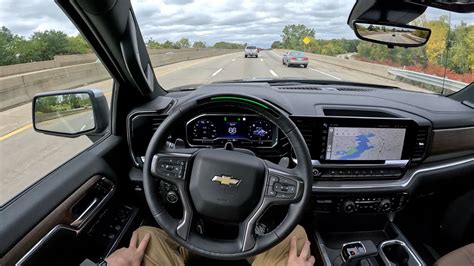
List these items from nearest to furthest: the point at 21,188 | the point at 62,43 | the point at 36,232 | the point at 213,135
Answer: the point at 36,232, the point at 21,188, the point at 62,43, the point at 213,135

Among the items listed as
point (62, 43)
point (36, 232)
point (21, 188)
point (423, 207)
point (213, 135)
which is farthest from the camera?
point (423, 207)

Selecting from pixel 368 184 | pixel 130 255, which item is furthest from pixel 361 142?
pixel 130 255

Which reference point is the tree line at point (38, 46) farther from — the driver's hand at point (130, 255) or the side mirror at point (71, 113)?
the driver's hand at point (130, 255)

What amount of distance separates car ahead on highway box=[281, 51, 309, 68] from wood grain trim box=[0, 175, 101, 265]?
515cm

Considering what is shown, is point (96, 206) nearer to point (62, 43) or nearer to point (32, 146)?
point (32, 146)

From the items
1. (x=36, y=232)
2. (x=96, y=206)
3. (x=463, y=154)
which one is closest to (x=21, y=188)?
(x=36, y=232)

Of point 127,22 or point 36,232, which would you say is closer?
point 36,232

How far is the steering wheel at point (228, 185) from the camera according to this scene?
5.97 ft

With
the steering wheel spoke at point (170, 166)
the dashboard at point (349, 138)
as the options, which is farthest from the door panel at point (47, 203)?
the steering wheel spoke at point (170, 166)

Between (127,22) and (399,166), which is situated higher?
(127,22)

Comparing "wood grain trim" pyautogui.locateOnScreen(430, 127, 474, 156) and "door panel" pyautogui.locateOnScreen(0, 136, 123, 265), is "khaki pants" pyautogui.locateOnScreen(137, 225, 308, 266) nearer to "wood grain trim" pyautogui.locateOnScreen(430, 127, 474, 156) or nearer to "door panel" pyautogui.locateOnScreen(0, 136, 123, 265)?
"door panel" pyautogui.locateOnScreen(0, 136, 123, 265)

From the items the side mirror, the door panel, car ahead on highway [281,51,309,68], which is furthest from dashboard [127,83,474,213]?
car ahead on highway [281,51,309,68]

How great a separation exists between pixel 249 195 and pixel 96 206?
1039mm

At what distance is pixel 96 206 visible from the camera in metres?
2.32
